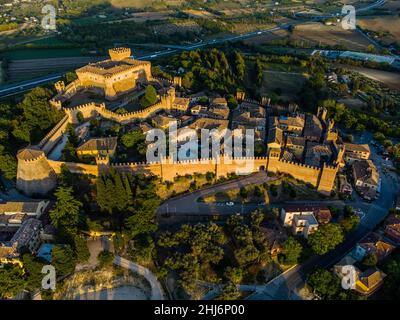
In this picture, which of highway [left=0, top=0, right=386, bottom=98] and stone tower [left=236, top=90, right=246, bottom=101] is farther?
highway [left=0, top=0, right=386, bottom=98]

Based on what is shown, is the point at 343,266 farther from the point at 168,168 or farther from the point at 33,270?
the point at 33,270

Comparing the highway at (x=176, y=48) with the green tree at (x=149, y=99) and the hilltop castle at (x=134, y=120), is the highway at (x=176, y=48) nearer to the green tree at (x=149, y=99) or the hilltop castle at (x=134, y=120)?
the hilltop castle at (x=134, y=120)

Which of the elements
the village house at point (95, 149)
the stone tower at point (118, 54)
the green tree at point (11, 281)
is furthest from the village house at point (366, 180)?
the stone tower at point (118, 54)

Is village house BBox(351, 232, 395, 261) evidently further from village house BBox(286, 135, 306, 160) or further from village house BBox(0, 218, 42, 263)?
village house BBox(0, 218, 42, 263)

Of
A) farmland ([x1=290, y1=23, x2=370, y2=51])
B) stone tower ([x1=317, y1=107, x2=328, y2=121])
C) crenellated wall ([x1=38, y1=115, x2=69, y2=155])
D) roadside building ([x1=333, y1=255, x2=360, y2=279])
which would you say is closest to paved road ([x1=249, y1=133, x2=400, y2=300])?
roadside building ([x1=333, y1=255, x2=360, y2=279])

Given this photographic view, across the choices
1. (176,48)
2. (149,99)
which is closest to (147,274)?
(149,99)

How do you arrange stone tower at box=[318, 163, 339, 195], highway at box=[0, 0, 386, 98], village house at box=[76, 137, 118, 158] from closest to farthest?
stone tower at box=[318, 163, 339, 195]
village house at box=[76, 137, 118, 158]
highway at box=[0, 0, 386, 98]

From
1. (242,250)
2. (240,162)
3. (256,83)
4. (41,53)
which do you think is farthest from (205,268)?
(41,53)

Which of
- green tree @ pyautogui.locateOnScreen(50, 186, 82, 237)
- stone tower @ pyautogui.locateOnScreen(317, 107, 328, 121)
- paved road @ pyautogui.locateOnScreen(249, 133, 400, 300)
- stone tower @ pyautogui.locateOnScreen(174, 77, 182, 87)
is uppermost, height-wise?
stone tower @ pyautogui.locateOnScreen(174, 77, 182, 87)

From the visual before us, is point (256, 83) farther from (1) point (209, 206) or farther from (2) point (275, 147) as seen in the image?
(1) point (209, 206)
